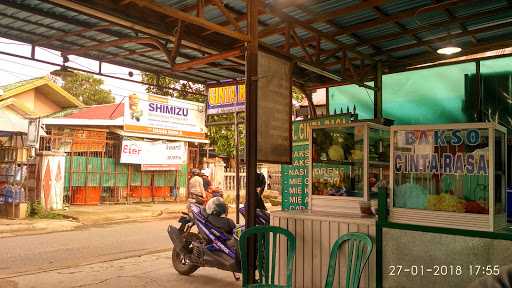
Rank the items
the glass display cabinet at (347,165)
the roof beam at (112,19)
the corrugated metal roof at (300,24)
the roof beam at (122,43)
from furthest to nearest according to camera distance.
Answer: the roof beam at (122,43)
the corrugated metal roof at (300,24)
the glass display cabinet at (347,165)
the roof beam at (112,19)

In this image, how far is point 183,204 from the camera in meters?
18.4

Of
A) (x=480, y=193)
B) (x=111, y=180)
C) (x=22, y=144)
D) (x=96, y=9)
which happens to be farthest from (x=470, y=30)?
(x=111, y=180)

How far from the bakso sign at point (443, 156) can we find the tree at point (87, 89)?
3032 centimetres

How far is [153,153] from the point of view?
17.6m

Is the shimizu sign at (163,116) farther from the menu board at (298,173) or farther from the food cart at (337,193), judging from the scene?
the food cart at (337,193)

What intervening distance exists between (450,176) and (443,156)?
17 cm

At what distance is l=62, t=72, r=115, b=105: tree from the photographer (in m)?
30.6

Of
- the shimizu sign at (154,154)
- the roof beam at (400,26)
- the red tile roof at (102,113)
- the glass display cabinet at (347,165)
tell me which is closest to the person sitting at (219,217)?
the glass display cabinet at (347,165)

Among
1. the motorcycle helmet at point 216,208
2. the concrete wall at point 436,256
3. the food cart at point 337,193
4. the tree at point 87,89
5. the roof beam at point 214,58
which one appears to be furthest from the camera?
the tree at point 87,89

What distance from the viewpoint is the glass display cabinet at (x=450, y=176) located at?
10.8ft

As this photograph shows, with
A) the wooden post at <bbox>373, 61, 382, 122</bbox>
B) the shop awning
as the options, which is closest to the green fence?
the shop awning

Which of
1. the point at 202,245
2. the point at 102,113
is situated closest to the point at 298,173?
the point at 202,245

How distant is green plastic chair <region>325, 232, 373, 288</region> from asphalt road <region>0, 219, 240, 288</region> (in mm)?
3014

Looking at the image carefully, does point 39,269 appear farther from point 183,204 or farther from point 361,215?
point 183,204
